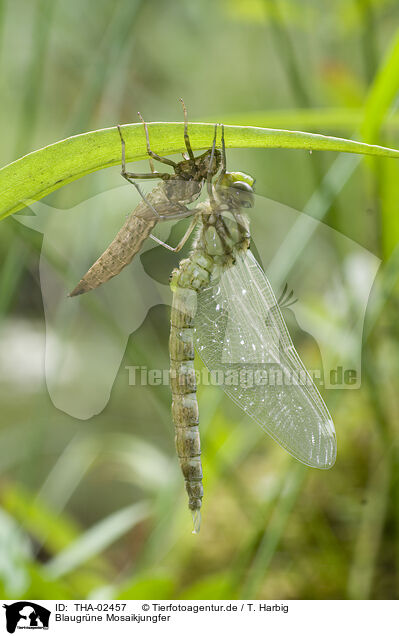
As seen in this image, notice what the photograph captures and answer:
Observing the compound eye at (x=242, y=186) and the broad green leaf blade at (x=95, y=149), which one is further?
the compound eye at (x=242, y=186)

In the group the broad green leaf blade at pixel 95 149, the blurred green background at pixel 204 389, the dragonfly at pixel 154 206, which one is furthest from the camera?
the blurred green background at pixel 204 389

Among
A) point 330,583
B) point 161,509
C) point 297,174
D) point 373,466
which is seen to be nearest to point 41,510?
point 161,509

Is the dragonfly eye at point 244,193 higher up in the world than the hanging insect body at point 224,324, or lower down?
higher up

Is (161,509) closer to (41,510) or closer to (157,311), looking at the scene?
(41,510)

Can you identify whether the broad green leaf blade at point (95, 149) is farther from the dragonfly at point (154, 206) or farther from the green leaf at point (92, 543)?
the green leaf at point (92, 543)

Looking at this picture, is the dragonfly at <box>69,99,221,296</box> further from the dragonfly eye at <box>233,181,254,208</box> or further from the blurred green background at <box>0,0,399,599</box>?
the blurred green background at <box>0,0,399,599</box>
